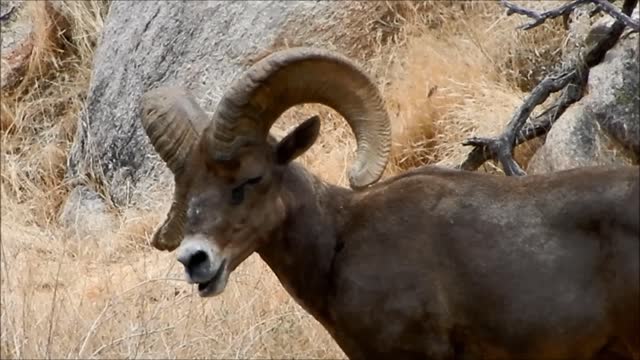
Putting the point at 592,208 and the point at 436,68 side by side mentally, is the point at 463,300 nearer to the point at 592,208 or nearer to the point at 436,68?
the point at 592,208

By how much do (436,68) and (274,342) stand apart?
13.6ft

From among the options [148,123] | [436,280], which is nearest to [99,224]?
[148,123]

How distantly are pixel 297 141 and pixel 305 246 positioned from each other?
1.52 feet

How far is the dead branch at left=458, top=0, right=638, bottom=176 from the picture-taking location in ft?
31.2

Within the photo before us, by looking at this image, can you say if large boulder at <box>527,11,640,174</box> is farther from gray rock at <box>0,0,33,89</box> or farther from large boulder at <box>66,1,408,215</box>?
gray rock at <box>0,0,33,89</box>

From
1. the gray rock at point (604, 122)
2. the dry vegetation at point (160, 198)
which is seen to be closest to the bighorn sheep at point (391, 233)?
the dry vegetation at point (160, 198)

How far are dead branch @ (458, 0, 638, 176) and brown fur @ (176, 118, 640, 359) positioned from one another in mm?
2378

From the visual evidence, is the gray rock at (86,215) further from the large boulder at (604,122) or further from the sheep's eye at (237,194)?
the sheep's eye at (237,194)

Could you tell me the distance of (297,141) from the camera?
7051 mm

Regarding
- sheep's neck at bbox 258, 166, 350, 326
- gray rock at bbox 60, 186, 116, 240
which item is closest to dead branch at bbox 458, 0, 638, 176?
sheep's neck at bbox 258, 166, 350, 326

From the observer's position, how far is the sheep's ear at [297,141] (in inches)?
277

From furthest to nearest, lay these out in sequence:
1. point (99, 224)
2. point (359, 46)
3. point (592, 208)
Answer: point (359, 46)
point (99, 224)
point (592, 208)

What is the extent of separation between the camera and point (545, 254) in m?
6.73

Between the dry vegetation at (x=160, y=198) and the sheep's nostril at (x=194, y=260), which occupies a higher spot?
the sheep's nostril at (x=194, y=260)
